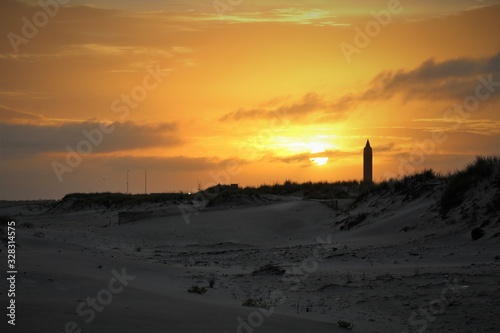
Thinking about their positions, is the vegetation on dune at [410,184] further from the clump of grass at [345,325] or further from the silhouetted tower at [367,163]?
the clump of grass at [345,325]

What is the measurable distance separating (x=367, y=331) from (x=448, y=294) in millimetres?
2000

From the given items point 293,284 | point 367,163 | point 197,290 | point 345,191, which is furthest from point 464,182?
point 367,163

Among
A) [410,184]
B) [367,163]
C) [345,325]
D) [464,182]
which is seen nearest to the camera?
[345,325]

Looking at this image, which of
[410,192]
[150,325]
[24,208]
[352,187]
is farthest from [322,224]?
[24,208]

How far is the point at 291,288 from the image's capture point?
37.1 ft

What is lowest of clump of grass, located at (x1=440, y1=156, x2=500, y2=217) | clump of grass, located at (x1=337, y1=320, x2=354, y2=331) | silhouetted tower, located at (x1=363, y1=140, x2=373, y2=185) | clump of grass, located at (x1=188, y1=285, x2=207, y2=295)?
clump of grass, located at (x1=337, y1=320, x2=354, y2=331)

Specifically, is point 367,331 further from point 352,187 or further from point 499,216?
point 352,187

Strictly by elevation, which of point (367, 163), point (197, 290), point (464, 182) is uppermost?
point (367, 163)

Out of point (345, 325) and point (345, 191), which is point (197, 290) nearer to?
point (345, 325)

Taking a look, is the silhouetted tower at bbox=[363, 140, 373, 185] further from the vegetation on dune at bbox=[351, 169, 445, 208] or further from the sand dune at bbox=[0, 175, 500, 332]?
the sand dune at bbox=[0, 175, 500, 332]

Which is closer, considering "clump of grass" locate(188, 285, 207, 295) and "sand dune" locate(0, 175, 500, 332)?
"sand dune" locate(0, 175, 500, 332)

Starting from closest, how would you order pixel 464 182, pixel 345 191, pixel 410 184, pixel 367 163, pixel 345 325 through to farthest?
pixel 345 325 < pixel 464 182 < pixel 410 184 < pixel 345 191 < pixel 367 163

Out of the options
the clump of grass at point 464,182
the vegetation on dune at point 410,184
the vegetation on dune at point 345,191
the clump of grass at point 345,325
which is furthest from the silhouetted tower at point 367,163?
the clump of grass at point 345,325

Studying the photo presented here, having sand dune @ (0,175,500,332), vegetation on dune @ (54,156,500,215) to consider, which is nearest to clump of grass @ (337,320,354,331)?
sand dune @ (0,175,500,332)
